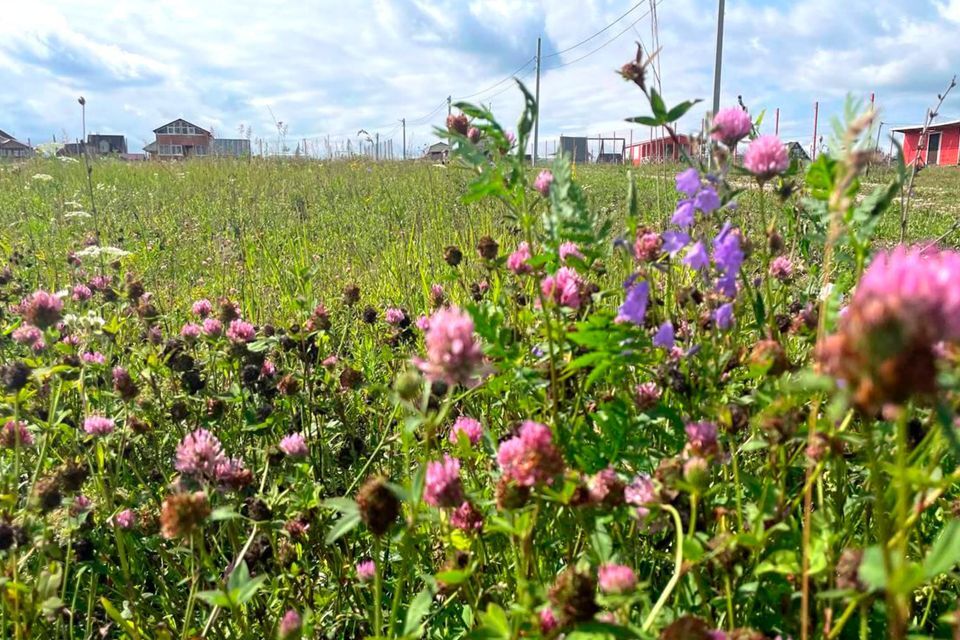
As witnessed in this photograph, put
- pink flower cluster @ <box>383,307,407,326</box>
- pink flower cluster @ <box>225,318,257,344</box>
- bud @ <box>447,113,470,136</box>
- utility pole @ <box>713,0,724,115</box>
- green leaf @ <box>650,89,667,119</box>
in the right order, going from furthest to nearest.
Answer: utility pole @ <box>713,0,724,115</box> → pink flower cluster @ <box>383,307,407,326</box> → pink flower cluster @ <box>225,318,257,344</box> → bud @ <box>447,113,470,136</box> → green leaf @ <box>650,89,667,119</box>

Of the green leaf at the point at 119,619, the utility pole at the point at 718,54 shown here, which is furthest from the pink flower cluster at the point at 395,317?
the utility pole at the point at 718,54

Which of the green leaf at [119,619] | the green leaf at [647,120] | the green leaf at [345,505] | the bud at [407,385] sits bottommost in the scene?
the green leaf at [119,619]

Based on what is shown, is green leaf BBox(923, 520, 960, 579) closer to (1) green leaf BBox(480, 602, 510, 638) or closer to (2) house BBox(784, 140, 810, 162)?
(1) green leaf BBox(480, 602, 510, 638)

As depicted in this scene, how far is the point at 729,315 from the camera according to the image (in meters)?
0.93

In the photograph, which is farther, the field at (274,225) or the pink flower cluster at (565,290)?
the field at (274,225)

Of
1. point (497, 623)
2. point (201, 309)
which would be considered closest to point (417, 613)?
point (497, 623)

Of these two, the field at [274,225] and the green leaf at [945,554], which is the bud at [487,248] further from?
the green leaf at [945,554]

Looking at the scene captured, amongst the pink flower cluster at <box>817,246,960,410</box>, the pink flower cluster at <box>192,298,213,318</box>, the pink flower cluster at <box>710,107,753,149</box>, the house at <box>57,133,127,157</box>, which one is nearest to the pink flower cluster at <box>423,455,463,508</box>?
the pink flower cluster at <box>817,246,960,410</box>

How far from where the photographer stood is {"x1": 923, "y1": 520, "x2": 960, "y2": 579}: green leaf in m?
0.48

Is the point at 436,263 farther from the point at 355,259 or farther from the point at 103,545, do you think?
the point at 103,545

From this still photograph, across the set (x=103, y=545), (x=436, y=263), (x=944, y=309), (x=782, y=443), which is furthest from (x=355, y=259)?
(x=944, y=309)

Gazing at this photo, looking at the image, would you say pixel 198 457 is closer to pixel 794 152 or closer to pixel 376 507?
pixel 376 507

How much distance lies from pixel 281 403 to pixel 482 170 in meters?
1.02

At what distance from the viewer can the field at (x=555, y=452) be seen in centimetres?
67
